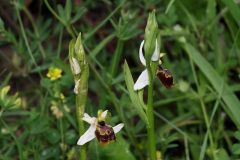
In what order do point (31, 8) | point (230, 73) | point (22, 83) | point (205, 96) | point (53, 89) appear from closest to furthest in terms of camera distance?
point (53, 89)
point (205, 96)
point (230, 73)
point (22, 83)
point (31, 8)

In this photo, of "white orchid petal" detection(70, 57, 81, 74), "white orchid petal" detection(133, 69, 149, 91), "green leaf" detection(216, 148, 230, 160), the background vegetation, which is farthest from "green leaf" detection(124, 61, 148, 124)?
"green leaf" detection(216, 148, 230, 160)

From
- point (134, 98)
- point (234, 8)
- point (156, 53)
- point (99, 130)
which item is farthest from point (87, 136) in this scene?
point (234, 8)

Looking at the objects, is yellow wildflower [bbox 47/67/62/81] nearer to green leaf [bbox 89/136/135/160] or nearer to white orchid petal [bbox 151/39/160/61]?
green leaf [bbox 89/136/135/160]

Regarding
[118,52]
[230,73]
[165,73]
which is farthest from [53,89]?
[230,73]

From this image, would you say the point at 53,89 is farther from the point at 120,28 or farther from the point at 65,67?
the point at 120,28

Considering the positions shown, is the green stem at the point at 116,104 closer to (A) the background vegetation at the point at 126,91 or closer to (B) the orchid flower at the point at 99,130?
(A) the background vegetation at the point at 126,91

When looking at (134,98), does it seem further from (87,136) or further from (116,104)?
(116,104)
